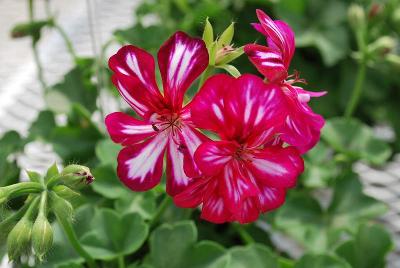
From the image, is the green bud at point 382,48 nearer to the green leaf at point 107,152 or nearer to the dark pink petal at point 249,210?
the green leaf at point 107,152

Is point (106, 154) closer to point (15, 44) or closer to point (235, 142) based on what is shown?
point (235, 142)

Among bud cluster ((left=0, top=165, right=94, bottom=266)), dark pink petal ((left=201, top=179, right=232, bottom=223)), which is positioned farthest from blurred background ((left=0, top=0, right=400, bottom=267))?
dark pink petal ((left=201, top=179, right=232, bottom=223))

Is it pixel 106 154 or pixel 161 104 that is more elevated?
pixel 161 104

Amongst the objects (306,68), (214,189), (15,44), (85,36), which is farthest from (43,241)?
(15,44)

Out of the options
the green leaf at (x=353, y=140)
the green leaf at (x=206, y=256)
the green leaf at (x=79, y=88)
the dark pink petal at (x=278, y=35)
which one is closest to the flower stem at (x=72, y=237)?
the green leaf at (x=206, y=256)

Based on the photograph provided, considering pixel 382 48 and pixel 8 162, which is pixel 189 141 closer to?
pixel 8 162
